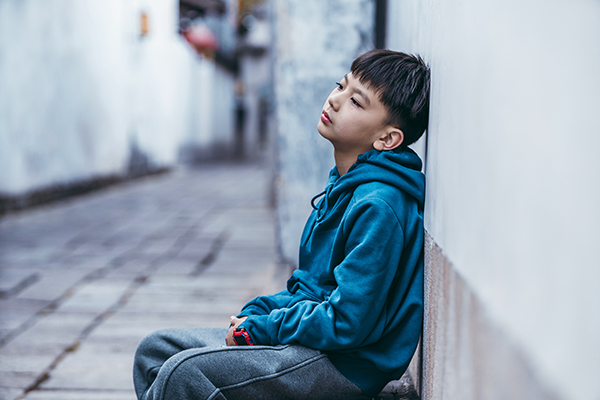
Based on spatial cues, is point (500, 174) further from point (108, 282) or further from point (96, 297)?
point (108, 282)

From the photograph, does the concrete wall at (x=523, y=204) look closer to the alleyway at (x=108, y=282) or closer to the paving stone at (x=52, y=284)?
the alleyway at (x=108, y=282)

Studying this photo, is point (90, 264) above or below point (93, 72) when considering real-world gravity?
below

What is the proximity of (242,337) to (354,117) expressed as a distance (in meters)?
0.55

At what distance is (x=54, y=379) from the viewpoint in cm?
208

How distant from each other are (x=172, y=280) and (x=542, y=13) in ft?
10.3

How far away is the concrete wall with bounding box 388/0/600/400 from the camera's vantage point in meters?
0.50

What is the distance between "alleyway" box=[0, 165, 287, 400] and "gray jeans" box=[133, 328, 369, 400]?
2.94ft

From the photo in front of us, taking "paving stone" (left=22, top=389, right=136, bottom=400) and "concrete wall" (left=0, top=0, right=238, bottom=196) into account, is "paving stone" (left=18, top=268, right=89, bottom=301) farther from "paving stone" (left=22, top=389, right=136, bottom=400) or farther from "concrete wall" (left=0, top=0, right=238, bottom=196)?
"concrete wall" (left=0, top=0, right=238, bottom=196)

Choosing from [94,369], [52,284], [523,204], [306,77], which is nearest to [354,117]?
[523,204]

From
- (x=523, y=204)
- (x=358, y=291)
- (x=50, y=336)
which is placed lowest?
(x=50, y=336)

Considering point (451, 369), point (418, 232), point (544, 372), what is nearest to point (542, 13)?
point (544, 372)

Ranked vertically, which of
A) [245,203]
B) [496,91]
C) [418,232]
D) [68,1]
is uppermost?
[68,1]

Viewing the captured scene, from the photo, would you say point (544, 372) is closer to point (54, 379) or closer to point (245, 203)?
point (54, 379)

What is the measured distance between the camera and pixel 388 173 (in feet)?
4.05
